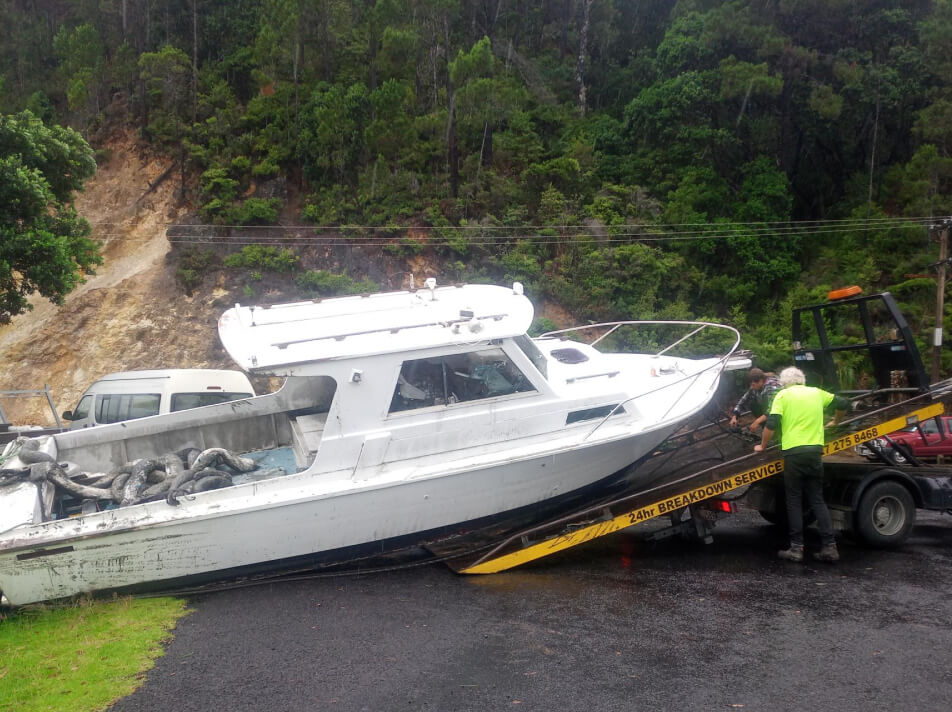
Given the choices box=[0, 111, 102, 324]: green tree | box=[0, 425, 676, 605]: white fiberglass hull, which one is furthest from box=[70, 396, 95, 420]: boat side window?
box=[0, 425, 676, 605]: white fiberglass hull

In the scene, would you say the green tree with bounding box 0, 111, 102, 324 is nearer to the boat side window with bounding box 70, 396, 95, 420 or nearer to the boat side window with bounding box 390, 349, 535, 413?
the boat side window with bounding box 70, 396, 95, 420

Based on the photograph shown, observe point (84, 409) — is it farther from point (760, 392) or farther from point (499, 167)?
point (499, 167)

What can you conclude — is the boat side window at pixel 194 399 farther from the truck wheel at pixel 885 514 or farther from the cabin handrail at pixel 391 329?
the truck wheel at pixel 885 514

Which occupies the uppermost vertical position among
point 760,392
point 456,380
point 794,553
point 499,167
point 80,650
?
point 499,167

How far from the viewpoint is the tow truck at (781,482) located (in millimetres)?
6492

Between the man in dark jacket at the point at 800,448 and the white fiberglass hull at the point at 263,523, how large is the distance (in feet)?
3.35

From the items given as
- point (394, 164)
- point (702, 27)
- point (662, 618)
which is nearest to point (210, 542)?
point (662, 618)

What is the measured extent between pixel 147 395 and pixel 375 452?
6250 mm

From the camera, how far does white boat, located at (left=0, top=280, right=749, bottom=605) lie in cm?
596

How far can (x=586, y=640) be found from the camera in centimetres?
510

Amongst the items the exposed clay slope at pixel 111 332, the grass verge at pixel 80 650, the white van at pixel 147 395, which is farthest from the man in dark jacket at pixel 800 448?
the exposed clay slope at pixel 111 332

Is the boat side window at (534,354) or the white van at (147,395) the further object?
the white van at (147,395)

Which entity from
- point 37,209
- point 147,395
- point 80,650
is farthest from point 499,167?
point 80,650

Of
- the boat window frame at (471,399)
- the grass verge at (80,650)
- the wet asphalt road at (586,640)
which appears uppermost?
the boat window frame at (471,399)
